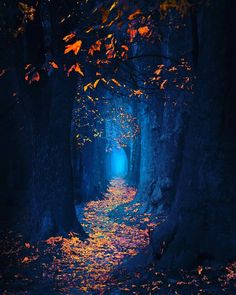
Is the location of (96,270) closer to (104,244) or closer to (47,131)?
(104,244)

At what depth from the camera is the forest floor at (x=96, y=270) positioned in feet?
16.3

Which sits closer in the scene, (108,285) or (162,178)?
(108,285)

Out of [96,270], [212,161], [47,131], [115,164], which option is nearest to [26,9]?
[47,131]

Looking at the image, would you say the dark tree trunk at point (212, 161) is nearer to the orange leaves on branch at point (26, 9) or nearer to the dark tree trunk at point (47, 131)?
the orange leaves on branch at point (26, 9)

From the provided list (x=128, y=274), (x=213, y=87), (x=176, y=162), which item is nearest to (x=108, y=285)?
(x=128, y=274)

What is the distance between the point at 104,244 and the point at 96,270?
242 centimetres

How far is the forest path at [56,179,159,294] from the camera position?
23.6 feet

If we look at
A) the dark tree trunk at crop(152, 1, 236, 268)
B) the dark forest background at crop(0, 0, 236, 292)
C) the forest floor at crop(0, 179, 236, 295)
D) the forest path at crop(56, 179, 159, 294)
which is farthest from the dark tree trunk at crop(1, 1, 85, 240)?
the dark tree trunk at crop(152, 1, 236, 268)

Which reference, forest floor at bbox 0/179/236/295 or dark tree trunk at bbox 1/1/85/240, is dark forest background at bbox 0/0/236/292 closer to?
dark tree trunk at bbox 1/1/85/240

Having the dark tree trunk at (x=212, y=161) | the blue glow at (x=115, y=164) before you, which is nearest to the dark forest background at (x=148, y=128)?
the dark tree trunk at (x=212, y=161)

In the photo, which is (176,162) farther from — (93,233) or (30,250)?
(30,250)

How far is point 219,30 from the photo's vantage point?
214 inches

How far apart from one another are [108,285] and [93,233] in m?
5.49

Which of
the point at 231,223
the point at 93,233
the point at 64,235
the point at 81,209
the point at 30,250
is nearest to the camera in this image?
the point at 231,223
